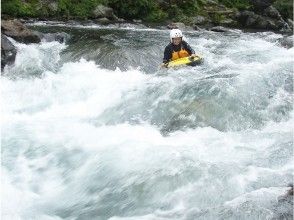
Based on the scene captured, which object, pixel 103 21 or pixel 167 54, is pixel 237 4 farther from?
pixel 167 54

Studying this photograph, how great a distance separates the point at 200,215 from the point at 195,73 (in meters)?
6.10

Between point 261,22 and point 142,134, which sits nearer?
point 142,134

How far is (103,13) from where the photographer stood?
2064 cm

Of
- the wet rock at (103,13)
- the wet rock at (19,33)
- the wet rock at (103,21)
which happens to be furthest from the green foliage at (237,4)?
the wet rock at (19,33)

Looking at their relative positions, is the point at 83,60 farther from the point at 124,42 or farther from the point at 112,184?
the point at 112,184

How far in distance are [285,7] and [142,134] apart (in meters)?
17.8

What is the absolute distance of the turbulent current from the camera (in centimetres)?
629

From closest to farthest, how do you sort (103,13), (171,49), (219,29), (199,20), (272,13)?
(171,49) → (219,29) → (103,13) → (199,20) → (272,13)

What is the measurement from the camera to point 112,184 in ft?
22.3

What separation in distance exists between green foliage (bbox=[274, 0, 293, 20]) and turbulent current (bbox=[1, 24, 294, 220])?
10378 millimetres

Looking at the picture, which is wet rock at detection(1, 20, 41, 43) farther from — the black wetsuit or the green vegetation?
the green vegetation

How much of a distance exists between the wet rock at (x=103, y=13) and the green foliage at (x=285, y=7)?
865 cm

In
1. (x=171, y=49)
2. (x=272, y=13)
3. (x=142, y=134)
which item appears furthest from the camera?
(x=272, y=13)

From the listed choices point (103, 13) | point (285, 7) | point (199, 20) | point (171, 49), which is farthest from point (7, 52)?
point (285, 7)
